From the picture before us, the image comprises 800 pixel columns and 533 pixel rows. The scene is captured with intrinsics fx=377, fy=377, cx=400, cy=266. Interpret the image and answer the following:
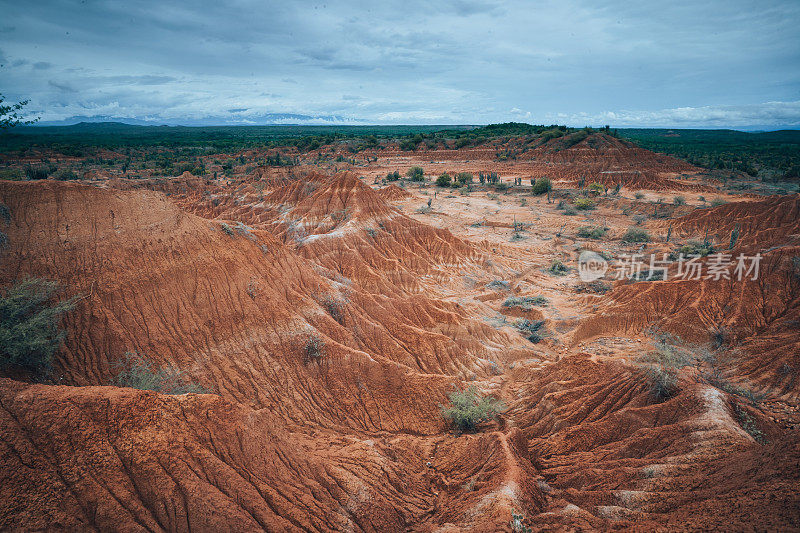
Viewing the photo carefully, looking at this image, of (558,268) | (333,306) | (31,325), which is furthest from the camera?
(558,268)

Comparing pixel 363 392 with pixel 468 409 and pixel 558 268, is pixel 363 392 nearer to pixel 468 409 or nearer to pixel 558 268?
pixel 468 409

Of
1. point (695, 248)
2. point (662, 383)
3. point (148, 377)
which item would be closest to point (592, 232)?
point (695, 248)

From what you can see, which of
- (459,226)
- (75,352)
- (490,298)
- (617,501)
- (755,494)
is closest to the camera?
(755,494)

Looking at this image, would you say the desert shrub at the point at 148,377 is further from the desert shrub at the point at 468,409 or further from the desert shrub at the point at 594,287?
the desert shrub at the point at 594,287

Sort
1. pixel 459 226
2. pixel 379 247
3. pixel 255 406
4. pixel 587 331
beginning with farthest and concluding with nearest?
pixel 459 226, pixel 379 247, pixel 587 331, pixel 255 406

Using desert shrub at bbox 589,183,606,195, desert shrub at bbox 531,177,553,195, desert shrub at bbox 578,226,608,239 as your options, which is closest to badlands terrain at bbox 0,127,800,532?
desert shrub at bbox 578,226,608,239

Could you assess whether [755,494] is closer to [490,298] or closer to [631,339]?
[631,339]

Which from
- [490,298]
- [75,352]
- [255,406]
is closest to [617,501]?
[255,406]
